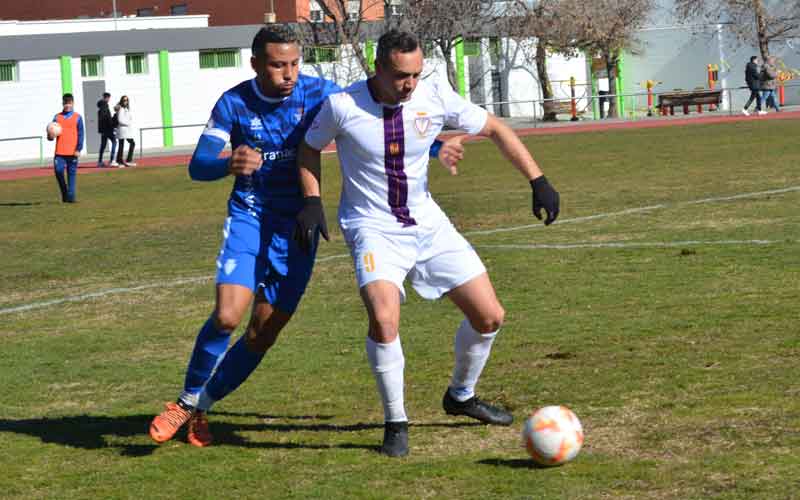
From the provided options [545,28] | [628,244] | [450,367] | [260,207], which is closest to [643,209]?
[628,244]

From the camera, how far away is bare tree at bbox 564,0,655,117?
54469 millimetres

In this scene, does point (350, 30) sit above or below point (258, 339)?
above

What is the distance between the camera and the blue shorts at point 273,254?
21.2 feet

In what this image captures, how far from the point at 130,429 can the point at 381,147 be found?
210cm

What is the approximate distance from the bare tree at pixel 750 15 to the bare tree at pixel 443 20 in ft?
33.0

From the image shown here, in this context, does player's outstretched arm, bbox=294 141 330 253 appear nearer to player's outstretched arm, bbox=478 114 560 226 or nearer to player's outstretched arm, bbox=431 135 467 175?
player's outstretched arm, bbox=431 135 467 175

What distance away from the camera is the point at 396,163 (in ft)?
20.2

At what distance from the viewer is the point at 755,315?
29.6 ft

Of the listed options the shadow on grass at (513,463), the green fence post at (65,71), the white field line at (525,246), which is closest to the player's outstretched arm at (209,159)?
the shadow on grass at (513,463)

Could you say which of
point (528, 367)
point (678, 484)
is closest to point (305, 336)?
point (528, 367)

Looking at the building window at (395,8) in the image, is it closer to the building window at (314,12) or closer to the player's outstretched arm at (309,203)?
the building window at (314,12)

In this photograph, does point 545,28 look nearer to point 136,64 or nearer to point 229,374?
point 136,64

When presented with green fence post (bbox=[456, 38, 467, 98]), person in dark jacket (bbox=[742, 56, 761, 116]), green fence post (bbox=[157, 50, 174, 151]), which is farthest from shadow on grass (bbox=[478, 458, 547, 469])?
green fence post (bbox=[456, 38, 467, 98])

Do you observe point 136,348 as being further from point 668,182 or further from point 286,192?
point 668,182
